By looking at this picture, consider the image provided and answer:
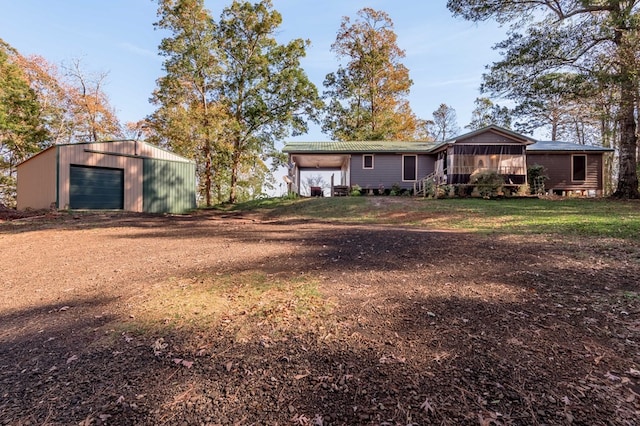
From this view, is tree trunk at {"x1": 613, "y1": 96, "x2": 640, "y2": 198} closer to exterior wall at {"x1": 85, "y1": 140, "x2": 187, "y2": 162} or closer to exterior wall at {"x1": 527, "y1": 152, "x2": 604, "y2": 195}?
exterior wall at {"x1": 527, "y1": 152, "x2": 604, "y2": 195}

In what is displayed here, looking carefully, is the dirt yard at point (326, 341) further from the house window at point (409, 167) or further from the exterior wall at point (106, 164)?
the house window at point (409, 167)

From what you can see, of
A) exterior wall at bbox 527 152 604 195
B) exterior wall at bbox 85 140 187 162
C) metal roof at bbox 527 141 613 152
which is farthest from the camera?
exterior wall at bbox 527 152 604 195

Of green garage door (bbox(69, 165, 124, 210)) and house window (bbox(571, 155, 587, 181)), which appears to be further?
house window (bbox(571, 155, 587, 181))

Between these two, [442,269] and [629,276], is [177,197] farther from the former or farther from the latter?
[629,276]

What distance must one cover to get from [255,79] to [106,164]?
39.5 ft

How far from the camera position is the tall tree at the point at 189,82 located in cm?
1975

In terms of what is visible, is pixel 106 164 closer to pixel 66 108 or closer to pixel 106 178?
pixel 106 178

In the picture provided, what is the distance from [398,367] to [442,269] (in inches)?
96.3

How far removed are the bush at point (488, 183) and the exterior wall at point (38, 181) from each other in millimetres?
18596

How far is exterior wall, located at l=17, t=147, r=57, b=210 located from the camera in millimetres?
13320

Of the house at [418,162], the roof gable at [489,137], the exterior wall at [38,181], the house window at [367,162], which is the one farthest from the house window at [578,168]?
the exterior wall at [38,181]

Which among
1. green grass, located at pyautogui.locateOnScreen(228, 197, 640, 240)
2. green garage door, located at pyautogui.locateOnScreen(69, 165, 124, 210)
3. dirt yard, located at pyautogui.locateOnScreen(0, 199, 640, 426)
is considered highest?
green garage door, located at pyautogui.locateOnScreen(69, 165, 124, 210)

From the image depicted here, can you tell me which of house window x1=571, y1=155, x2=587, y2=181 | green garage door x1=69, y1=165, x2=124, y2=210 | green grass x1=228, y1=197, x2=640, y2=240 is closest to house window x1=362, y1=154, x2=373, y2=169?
green grass x1=228, y1=197, x2=640, y2=240

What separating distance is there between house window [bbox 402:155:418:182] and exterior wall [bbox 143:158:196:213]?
40.4 feet
